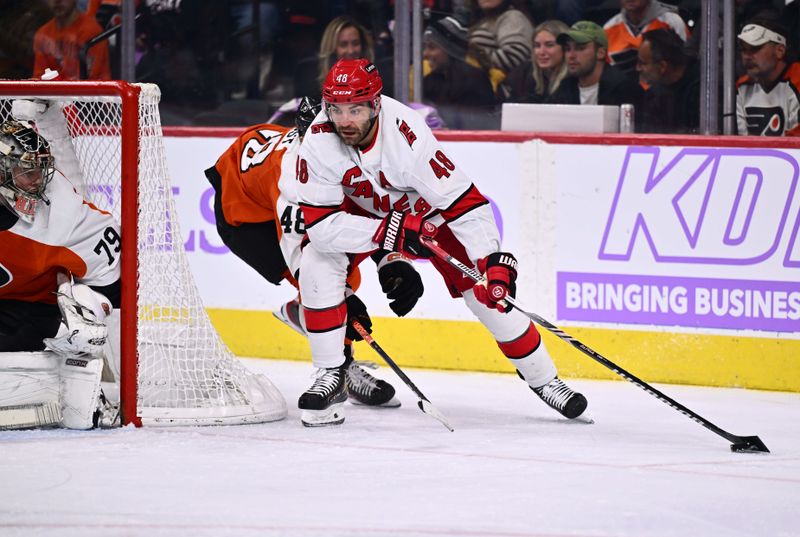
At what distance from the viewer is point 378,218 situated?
13.4 feet

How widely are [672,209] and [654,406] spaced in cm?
69

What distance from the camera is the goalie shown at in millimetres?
3831

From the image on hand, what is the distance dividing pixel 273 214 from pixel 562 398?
1100mm

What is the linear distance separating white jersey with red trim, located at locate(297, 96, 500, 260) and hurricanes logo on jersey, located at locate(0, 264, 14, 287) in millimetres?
869

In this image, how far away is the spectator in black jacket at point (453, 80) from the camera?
5520 mm

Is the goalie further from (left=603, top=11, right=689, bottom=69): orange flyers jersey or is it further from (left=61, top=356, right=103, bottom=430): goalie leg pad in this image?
(left=603, top=11, right=689, bottom=69): orange flyers jersey

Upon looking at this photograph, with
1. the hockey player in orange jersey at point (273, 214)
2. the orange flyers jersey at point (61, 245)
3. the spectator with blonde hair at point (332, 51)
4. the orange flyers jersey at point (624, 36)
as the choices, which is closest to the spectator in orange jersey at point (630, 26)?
the orange flyers jersey at point (624, 36)

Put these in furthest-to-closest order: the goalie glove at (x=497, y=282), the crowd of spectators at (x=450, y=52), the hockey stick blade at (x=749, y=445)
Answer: the crowd of spectators at (x=450, y=52) → the goalie glove at (x=497, y=282) → the hockey stick blade at (x=749, y=445)

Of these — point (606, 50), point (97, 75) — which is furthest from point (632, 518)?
point (97, 75)

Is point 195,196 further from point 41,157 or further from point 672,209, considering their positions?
point 672,209

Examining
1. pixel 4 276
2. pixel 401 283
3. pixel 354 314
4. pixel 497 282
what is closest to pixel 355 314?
pixel 354 314

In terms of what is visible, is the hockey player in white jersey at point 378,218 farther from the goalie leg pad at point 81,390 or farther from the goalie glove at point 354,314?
the goalie leg pad at point 81,390

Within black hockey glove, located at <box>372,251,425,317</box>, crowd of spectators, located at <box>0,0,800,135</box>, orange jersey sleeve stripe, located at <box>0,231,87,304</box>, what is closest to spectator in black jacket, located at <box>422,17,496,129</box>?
crowd of spectators, located at <box>0,0,800,135</box>

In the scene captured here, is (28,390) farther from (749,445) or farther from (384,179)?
(749,445)
